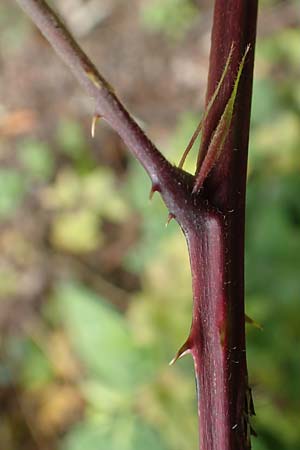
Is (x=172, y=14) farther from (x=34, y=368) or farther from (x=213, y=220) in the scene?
(x=213, y=220)

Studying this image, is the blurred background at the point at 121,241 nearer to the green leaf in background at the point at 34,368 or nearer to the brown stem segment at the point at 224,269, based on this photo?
the green leaf in background at the point at 34,368

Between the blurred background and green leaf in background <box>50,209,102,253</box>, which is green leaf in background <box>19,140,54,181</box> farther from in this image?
green leaf in background <box>50,209,102,253</box>

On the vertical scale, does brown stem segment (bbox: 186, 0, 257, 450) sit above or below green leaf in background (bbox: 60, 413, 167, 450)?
below

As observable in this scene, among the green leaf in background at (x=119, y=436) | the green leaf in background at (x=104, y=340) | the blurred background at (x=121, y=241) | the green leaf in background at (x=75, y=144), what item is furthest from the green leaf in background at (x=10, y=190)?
the green leaf in background at (x=119, y=436)

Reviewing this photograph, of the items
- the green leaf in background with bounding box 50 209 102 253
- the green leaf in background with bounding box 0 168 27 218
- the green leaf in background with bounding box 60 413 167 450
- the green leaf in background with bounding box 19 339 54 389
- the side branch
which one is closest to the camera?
the side branch

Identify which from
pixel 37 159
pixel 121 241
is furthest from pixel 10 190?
pixel 121 241

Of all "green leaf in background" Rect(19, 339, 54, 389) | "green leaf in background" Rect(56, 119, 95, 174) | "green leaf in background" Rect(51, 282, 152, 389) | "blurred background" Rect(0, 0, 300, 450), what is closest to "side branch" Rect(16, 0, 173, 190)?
"blurred background" Rect(0, 0, 300, 450)

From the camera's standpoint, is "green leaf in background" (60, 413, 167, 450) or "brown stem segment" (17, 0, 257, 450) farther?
"green leaf in background" (60, 413, 167, 450)

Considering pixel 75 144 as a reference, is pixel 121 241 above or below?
below
